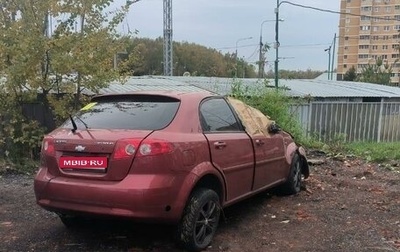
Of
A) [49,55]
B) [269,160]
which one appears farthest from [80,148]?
[49,55]

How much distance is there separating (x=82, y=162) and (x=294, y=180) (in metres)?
3.69

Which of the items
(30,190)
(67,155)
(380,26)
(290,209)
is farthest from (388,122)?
(380,26)

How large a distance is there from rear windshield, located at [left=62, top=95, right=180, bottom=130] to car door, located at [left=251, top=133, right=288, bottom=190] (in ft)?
4.65

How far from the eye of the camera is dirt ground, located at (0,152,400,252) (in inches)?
173

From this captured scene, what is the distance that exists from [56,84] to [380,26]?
266 ft

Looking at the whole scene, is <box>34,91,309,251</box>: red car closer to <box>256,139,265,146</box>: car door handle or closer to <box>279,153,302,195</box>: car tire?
<box>256,139,265,146</box>: car door handle

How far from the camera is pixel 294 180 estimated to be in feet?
21.7

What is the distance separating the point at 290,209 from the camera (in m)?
5.88

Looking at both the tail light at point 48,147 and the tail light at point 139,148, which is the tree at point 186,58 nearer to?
the tail light at point 48,147

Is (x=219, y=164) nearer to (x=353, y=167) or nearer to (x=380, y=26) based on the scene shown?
(x=353, y=167)

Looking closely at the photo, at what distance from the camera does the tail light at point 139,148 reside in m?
3.78

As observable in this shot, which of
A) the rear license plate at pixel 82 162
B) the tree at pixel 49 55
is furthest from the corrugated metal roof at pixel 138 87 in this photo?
the rear license plate at pixel 82 162

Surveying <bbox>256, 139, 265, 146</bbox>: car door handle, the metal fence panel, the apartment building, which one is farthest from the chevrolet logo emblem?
the apartment building

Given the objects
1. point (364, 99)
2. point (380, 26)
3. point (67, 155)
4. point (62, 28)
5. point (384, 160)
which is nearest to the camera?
point (67, 155)
